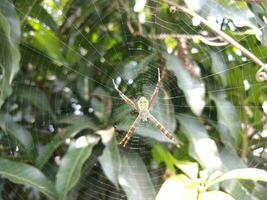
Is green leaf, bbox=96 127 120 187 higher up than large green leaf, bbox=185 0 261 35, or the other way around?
large green leaf, bbox=185 0 261 35

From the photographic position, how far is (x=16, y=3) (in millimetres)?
2057

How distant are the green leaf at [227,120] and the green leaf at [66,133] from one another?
0.49 m

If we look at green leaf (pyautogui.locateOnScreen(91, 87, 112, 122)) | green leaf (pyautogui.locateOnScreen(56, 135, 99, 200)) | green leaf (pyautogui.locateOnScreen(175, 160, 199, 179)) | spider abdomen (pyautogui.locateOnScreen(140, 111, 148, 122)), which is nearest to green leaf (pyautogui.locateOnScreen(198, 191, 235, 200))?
green leaf (pyautogui.locateOnScreen(175, 160, 199, 179))

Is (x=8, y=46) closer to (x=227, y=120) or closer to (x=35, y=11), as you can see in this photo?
(x=35, y=11)

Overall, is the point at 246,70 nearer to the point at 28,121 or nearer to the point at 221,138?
the point at 221,138

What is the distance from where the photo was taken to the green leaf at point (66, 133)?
197 cm

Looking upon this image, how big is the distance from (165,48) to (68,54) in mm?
402

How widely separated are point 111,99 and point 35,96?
34 centimetres

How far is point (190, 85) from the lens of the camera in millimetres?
1902

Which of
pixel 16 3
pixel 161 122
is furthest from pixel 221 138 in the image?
pixel 16 3

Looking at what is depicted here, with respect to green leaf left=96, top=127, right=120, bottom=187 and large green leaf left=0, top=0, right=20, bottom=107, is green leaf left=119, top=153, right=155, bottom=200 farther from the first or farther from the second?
large green leaf left=0, top=0, right=20, bottom=107

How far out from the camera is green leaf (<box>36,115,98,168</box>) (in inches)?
77.4

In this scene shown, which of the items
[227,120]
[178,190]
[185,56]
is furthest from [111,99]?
[178,190]

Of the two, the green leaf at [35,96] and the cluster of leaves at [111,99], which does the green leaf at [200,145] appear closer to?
the cluster of leaves at [111,99]
